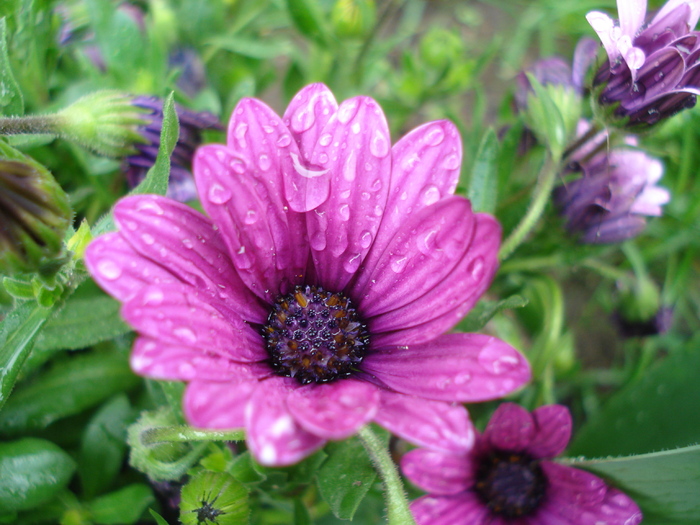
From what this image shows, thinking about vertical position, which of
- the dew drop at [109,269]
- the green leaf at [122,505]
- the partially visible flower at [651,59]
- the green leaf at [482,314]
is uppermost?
the partially visible flower at [651,59]

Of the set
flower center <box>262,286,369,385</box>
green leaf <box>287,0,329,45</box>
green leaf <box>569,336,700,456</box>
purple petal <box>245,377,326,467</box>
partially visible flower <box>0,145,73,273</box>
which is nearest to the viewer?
purple petal <box>245,377,326,467</box>

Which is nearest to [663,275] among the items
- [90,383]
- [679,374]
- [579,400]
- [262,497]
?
[579,400]

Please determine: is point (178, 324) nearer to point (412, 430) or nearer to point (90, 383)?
point (412, 430)

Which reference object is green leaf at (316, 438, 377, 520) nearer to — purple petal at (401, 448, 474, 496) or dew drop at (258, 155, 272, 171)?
purple petal at (401, 448, 474, 496)

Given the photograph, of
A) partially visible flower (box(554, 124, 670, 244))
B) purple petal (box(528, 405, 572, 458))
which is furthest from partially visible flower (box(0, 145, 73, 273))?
partially visible flower (box(554, 124, 670, 244))

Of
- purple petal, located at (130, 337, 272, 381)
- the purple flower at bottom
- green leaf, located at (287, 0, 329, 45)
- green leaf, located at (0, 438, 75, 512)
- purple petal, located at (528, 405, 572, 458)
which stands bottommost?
green leaf, located at (0, 438, 75, 512)

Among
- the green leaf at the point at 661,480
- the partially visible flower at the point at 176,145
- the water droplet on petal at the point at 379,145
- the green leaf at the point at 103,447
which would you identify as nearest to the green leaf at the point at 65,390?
the green leaf at the point at 103,447

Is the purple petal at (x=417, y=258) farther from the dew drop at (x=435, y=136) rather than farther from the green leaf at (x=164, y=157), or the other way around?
the green leaf at (x=164, y=157)
